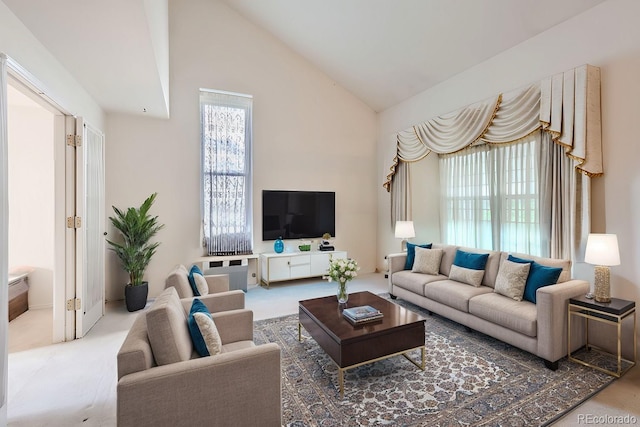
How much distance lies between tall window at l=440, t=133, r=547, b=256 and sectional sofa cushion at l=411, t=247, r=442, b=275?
953mm

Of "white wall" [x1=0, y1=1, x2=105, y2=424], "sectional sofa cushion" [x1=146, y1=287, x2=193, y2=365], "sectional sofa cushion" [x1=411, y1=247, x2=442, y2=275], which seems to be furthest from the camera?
"sectional sofa cushion" [x1=411, y1=247, x2=442, y2=275]

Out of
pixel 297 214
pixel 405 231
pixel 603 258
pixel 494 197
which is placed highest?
pixel 494 197

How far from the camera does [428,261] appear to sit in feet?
13.3

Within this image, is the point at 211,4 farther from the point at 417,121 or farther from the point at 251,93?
the point at 417,121

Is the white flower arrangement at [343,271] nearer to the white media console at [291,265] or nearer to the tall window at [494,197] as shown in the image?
the white media console at [291,265]

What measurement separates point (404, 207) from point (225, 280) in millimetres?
3399

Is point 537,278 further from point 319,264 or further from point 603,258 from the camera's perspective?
point 319,264

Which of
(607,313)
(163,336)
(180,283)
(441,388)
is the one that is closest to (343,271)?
(441,388)

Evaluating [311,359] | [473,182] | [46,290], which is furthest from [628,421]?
[46,290]

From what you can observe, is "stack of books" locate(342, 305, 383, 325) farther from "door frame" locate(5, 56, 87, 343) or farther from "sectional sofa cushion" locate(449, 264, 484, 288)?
"door frame" locate(5, 56, 87, 343)

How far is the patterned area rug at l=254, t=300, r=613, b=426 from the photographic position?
1.91 meters

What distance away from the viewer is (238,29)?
5012 millimetres

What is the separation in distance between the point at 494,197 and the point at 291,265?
3.33 metres

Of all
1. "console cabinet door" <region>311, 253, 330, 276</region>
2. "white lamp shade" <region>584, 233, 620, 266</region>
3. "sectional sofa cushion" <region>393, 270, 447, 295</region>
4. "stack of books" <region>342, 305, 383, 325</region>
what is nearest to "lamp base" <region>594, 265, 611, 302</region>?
"white lamp shade" <region>584, 233, 620, 266</region>
